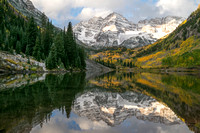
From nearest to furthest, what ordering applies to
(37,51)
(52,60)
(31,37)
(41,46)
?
(52,60) → (37,51) → (41,46) → (31,37)

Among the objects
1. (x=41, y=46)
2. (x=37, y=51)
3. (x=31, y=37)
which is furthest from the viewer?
(x=31, y=37)

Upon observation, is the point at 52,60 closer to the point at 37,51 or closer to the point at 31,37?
the point at 37,51

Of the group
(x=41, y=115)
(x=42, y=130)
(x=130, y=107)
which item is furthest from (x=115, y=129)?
(x=130, y=107)

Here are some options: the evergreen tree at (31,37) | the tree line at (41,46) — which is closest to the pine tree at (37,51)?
the tree line at (41,46)

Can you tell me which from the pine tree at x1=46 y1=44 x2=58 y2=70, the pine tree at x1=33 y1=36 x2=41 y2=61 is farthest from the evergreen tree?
the pine tree at x1=46 y1=44 x2=58 y2=70

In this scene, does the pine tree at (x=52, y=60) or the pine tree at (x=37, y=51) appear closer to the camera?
the pine tree at (x=52, y=60)

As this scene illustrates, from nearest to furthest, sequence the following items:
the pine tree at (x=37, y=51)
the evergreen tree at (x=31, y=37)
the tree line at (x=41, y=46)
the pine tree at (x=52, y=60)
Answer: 1. the pine tree at (x=52, y=60)
2. the tree line at (x=41, y=46)
3. the pine tree at (x=37, y=51)
4. the evergreen tree at (x=31, y=37)

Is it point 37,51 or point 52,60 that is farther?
point 37,51

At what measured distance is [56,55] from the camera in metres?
75.2

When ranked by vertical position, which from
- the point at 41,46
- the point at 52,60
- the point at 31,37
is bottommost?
the point at 52,60

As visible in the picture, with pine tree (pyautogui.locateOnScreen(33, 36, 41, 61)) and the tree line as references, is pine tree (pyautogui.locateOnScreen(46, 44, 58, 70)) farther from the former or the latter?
pine tree (pyautogui.locateOnScreen(33, 36, 41, 61))

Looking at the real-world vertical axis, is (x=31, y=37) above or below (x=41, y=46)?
above

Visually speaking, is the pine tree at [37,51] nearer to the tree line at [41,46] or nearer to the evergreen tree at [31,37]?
the tree line at [41,46]

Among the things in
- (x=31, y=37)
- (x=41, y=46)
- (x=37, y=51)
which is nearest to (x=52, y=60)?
(x=37, y=51)
